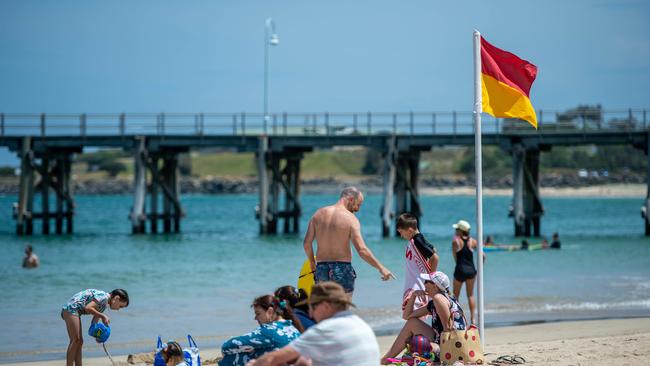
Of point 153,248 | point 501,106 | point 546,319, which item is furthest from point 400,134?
point 501,106

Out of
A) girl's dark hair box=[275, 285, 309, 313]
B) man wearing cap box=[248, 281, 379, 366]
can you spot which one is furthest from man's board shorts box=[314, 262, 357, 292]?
man wearing cap box=[248, 281, 379, 366]

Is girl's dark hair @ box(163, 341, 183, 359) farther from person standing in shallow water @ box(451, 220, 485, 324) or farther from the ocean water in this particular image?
person standing in shallow water @ box(451, 220, 485, 324)

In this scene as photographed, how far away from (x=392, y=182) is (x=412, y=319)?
25.5m

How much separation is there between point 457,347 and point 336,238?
4.67 feet

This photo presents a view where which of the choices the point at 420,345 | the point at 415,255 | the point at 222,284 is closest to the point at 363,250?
the point at 415,255

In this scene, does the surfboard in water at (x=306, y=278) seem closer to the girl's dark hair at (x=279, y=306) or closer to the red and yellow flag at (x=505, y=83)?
the girl's dark hair at (x=279, y=306)

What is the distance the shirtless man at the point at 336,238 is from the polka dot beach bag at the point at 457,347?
0.78 metres

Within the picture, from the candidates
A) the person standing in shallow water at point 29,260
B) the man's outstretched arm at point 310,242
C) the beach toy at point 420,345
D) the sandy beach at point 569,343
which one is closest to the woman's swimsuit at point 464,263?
the sandy beach at point 569,343

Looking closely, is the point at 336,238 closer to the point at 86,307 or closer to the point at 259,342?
the point at 259,342

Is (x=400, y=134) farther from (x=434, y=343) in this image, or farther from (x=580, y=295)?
(x=434, y=343)

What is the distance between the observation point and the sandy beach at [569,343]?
9.59 m

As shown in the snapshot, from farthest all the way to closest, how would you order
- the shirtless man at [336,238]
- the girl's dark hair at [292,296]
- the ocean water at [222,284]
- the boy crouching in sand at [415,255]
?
the ocean water at [222,284]
the boy crouching in sand at [415,255]
the shirtless man at [336,238]
the girl's dark hair at [292,296]

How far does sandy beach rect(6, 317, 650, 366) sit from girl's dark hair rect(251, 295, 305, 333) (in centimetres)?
276

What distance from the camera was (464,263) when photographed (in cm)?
1268
